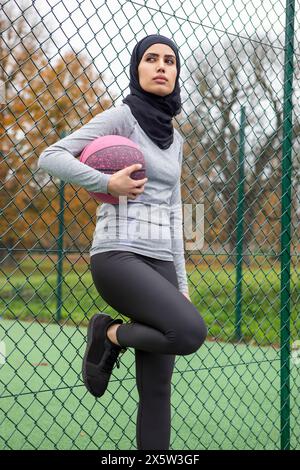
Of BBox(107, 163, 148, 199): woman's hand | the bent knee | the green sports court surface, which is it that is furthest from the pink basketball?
the green sports court surface

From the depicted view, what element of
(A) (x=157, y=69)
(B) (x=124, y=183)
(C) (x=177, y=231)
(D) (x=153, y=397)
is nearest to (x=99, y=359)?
(D) (x=153, y=397)

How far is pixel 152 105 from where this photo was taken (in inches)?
89.8

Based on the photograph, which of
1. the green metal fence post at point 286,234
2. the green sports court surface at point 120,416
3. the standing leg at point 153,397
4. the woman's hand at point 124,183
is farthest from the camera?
the green metal fence post at point 286,234

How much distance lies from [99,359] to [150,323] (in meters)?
0.29

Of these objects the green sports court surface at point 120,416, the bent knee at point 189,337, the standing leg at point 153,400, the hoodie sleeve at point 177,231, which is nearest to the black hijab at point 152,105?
the hoodie sleeve at point 177,231

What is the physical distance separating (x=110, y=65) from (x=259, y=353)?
4.87 metres

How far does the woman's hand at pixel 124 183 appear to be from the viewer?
1982 millimetres

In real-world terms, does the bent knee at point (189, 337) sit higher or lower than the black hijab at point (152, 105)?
lower

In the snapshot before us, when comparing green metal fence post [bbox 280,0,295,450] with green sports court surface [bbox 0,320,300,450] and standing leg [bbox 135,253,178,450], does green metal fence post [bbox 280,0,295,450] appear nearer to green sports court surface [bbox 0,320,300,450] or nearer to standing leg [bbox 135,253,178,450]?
green sports court surface [bbox 0,320,300,450]

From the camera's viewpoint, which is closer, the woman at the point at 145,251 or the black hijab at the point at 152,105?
the woman at the point at 145,251

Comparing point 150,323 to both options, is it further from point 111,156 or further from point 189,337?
point 111,156

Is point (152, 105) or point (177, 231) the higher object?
point (152, 105)

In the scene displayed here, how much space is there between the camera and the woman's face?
225cm

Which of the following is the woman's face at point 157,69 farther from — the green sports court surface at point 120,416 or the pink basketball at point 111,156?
the green sports court surface at point 120,416
